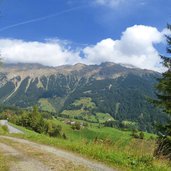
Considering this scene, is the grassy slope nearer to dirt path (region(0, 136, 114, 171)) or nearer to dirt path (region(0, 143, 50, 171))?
dirt path (region(0, 136, 114, 171))

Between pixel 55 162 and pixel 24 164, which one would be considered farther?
pixel 55 162

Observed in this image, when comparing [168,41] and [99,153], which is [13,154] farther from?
[168,41]

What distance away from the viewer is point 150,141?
69.1 feet

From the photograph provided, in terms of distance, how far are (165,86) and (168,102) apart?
46.6 inches

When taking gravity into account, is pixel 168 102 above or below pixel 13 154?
above

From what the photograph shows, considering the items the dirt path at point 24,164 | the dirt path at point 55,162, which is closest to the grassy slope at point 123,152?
the dirt path at point 55,162

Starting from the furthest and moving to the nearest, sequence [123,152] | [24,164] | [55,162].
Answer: [123,152] < [55,162] < [24,164]

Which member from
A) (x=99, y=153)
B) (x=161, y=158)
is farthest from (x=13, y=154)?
(x=161, y=158)

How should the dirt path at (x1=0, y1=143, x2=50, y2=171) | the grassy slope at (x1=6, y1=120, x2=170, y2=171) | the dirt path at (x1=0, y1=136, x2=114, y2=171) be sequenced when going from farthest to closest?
the grassy slope at (x1=6, y1=120, x2=170, y2=171) → the dirt path at (x1=0, y1=136, x2=114, y2=171) → the dirt path at (x1=0, y1=143, x2=50, y2=171)

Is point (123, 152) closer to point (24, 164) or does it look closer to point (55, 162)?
point (55, 162)

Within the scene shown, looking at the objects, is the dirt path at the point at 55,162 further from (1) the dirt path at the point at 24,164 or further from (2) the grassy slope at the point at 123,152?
(2) the grassy slope at the point at 123,152

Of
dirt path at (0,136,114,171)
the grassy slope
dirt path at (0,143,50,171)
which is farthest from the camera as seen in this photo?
the grassy slope

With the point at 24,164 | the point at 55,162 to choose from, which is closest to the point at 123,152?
the point at 55,162

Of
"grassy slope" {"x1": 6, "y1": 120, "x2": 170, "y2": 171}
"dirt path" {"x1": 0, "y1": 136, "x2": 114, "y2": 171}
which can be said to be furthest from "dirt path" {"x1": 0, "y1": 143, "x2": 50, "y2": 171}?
"grassy slope" {"x1": 6, "y1": 120, "x2": 170, "y2": 171}
